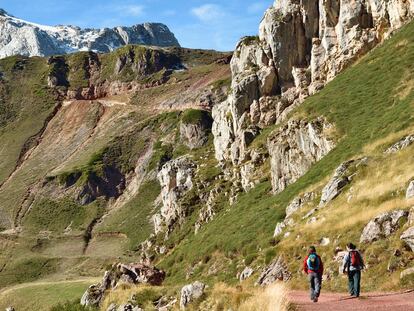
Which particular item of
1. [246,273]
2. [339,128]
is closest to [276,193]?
[339,128]

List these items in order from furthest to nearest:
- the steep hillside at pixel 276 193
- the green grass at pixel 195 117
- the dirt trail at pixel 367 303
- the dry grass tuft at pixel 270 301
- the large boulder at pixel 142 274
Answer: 1. the green grass at pixel 195 117
2. the large boulder at pixel 142 274
3. the steep hillside at pixel 276 193
4. the dirt trail at pixel 367 303
5. the dry grass tuft at pixel 270 301

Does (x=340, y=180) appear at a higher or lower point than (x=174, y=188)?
lower

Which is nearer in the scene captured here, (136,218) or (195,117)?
(136,218)

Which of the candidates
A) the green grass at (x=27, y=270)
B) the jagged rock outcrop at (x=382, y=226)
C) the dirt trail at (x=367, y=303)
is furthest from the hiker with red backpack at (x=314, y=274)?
the green grass at (x=27, y=270)

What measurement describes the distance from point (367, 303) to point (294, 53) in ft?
242

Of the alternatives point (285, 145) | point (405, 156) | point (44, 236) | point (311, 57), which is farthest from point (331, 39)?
point (44, 236)

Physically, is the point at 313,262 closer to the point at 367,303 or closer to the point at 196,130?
the point at 367,303

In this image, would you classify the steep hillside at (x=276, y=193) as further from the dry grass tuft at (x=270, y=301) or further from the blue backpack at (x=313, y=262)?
the blue backpack at (x=313, y=262)

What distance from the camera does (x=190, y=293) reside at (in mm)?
22312

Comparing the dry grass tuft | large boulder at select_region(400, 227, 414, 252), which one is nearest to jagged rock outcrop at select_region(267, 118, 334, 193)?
large boulder at select_region(400, 227, 414, 252)

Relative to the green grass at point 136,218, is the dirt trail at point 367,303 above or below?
below

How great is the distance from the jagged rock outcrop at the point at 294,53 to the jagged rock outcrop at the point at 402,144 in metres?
37.4

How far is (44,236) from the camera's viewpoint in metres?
154

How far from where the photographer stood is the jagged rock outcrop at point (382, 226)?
85.5 ft
